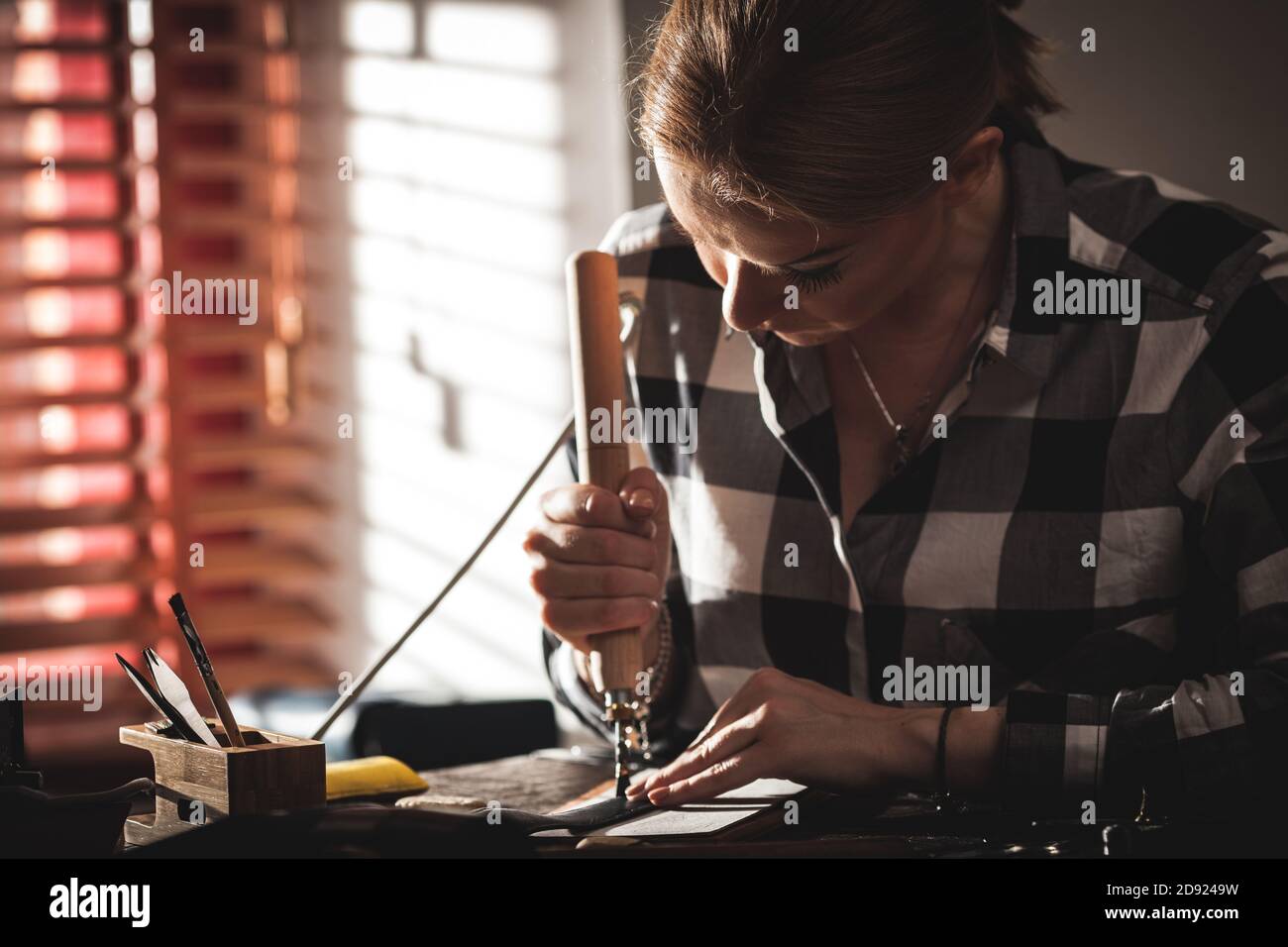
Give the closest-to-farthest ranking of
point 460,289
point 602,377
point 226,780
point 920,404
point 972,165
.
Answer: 1. point 226,780
2. point 602,377
3. point 972,165
4. point 920,404
5. point 460,289

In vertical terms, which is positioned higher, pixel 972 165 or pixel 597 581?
pixel 972 165

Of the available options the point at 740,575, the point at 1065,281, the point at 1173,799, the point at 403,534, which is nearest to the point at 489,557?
the point at 403,534

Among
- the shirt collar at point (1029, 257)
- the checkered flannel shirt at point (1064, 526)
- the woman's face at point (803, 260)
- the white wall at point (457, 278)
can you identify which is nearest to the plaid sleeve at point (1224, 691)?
the checkered flannel shirt at point (1064, 526)

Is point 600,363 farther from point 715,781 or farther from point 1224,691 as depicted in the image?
point 1224,691

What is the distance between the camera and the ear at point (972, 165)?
1.09m

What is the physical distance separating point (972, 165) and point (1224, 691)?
0.47 metres

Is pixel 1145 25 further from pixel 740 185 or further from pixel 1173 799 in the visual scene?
pixel 1173 799

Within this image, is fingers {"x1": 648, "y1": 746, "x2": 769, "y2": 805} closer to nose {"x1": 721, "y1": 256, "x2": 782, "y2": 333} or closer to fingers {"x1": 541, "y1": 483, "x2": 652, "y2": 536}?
fingers {"x1": 541, "y1": 483, "x2": 652, "y2": 536}

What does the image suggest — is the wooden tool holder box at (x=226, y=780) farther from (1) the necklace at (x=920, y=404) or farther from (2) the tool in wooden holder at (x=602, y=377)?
(1) the necklace at (x=920, y=404)

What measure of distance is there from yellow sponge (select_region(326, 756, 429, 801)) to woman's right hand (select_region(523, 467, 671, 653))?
6.5 inches

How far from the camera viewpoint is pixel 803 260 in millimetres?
1029

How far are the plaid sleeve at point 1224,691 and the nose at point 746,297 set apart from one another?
36 centimetres

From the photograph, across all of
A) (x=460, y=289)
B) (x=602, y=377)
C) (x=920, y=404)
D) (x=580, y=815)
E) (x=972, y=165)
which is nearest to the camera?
(x=580, y=815)

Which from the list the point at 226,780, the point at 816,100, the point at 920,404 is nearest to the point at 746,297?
the point at 816,100
